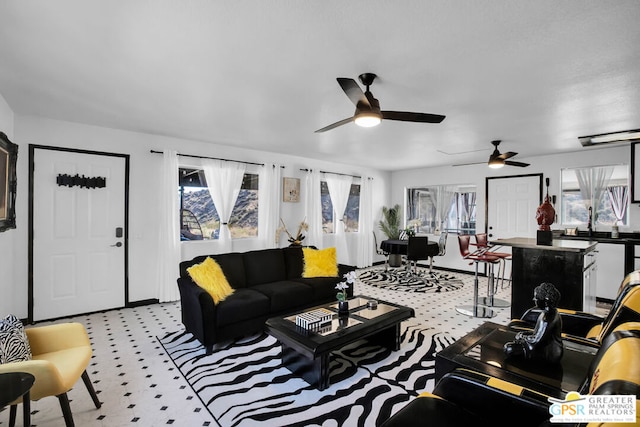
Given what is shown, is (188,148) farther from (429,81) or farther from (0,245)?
(429,81)

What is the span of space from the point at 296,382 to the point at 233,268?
68.8 inches

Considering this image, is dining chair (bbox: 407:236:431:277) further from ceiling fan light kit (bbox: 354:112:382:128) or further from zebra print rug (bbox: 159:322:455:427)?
ceiling fan light kit (bbox: 354:112:382:128)

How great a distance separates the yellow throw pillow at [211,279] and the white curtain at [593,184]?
241 inches

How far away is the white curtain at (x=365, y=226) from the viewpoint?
7.45m

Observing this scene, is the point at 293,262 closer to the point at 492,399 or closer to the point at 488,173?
the point at 492,399

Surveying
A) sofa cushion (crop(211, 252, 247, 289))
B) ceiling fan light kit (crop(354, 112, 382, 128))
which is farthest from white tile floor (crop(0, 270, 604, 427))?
ceiling fan light kit (crop(354, 112, 382, 128))

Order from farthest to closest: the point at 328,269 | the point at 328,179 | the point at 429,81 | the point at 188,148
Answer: the point at 328,179 < the point at 188,148 < the point at 328,269 < the point at 429,81

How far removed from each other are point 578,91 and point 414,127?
64.0 inches

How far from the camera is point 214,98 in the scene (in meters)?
3.05

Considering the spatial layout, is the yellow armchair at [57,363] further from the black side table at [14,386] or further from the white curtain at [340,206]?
the white curtain at [340,206]

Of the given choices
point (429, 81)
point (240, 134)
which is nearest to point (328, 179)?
point (240, 134)

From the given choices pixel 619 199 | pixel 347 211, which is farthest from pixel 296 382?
pixel 619 199

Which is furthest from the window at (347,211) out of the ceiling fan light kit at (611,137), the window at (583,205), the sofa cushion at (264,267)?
the ceiling fan light kit at (611,137)

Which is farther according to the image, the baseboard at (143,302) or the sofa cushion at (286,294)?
the baseboard at (143,302)
